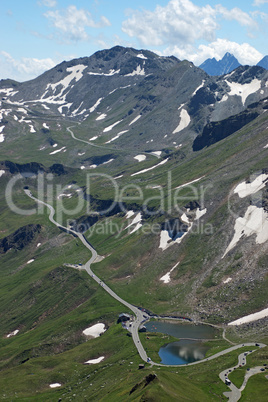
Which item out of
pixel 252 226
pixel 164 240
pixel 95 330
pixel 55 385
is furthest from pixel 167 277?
pixel 55 385

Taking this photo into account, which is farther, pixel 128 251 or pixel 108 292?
pixel 128 251

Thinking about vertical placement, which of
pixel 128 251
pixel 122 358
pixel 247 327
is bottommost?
pixel 247 327

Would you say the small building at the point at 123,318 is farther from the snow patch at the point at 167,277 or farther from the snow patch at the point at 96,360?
the snow patch at the point at 167,277

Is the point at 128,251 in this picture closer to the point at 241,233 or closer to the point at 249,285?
the point at 241,233

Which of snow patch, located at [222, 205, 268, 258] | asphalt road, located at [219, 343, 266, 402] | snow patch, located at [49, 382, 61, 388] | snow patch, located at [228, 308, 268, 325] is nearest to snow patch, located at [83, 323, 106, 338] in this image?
snow patch, located at [49, 382, 61, 388]

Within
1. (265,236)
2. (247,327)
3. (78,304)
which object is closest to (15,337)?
(78,304)

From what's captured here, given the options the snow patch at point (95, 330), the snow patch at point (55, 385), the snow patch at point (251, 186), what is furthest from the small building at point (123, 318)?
the snow patch at point (251, 186)
